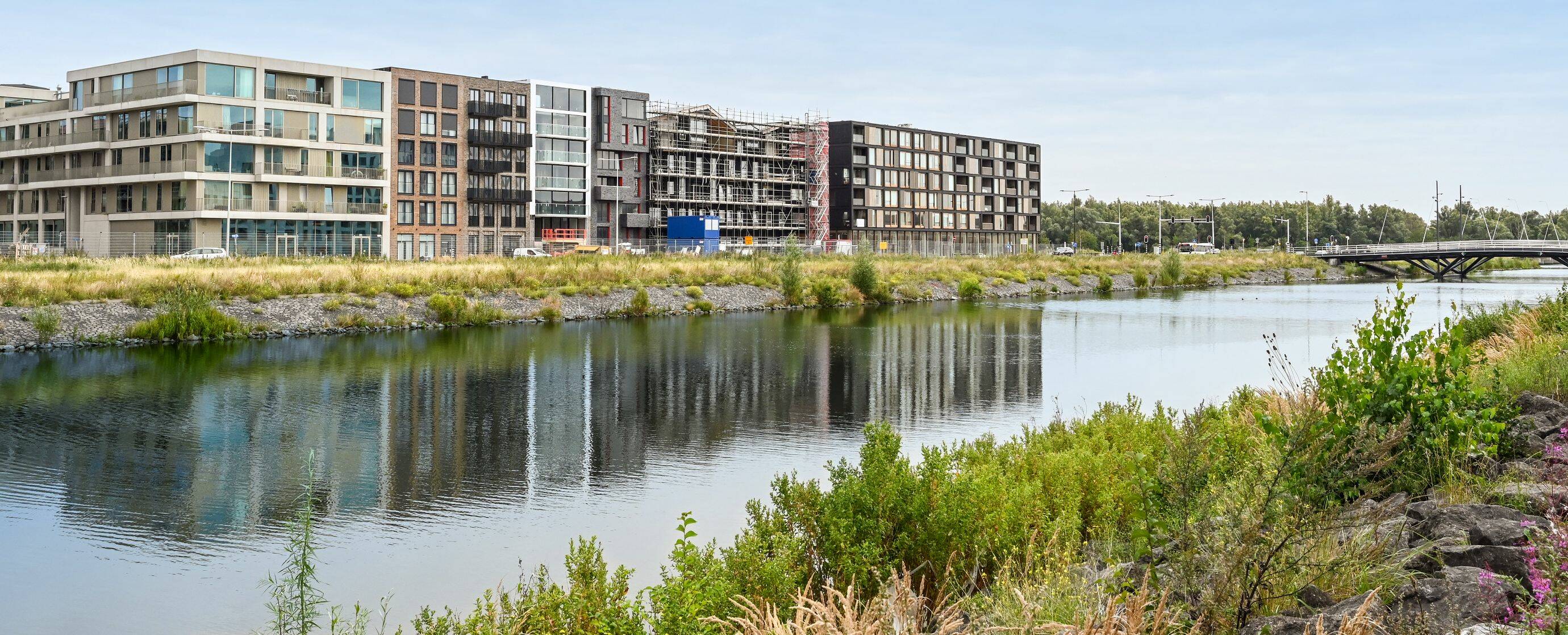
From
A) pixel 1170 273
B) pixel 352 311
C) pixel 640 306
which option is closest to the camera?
pixel 352 311

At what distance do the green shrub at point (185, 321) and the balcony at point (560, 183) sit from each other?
53.8 meters

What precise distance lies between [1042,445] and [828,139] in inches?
4095

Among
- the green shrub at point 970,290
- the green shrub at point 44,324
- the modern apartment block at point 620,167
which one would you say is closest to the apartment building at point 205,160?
the modern apartment block at point 620,167

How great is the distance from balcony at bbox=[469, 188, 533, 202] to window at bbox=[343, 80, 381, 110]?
394 inches

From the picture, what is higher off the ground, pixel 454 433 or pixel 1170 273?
pixel 1170 273

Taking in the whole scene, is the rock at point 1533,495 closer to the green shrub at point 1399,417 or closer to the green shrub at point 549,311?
the green shrub at point 1399,417

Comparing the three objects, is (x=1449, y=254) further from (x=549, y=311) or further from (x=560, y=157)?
(x=549, y=311)

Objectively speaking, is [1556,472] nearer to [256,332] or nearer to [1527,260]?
[256,332]

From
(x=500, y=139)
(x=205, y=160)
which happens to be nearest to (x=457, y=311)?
(x=205, y=160)

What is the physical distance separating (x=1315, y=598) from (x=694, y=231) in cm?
8930

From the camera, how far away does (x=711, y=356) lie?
3522cm

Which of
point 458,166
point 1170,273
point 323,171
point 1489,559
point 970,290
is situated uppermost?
point 458,166

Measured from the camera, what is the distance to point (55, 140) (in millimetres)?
79000

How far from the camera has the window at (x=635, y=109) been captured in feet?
326
